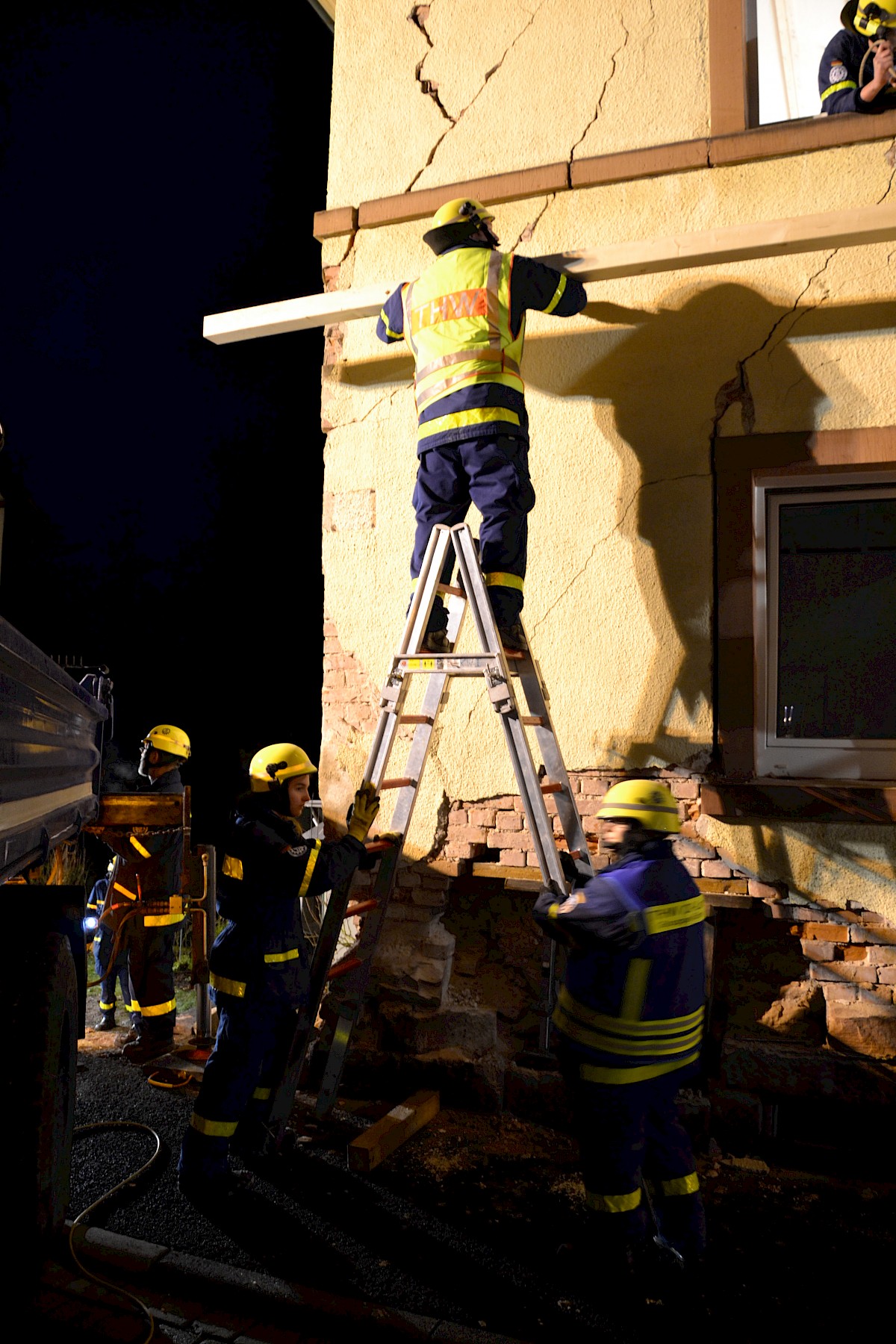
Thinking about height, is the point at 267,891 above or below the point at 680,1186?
above

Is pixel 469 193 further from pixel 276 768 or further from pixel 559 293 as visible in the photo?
pixel 276 768

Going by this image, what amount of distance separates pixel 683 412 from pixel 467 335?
46.5 inches

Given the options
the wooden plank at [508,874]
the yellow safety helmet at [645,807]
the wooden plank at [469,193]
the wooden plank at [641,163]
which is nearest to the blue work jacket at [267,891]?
the wooden plank at [508,874]

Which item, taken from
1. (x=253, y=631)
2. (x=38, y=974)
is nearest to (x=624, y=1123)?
(x=38, y=974)

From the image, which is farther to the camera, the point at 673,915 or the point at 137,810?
the point at 137,810

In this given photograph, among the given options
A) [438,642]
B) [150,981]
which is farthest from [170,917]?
[438,642]

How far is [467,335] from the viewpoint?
12.4ft

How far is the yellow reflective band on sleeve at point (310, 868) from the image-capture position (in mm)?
3424

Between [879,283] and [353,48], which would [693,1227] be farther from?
[353,48]

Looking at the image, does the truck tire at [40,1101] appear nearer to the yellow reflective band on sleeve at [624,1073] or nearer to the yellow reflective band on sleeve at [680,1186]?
the yellow reflective band on sleeve at [624,1073]

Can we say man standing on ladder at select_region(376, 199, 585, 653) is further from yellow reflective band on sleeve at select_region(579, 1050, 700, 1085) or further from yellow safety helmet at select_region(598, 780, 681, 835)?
yellow reflective band on sleeve at select_region(579, 1050, 700, 1085)

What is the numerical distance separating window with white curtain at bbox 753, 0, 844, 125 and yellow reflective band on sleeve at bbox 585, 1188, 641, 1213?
17.2 feet

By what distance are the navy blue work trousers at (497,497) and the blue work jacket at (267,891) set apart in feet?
3.52

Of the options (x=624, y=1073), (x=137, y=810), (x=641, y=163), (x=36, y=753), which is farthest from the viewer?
(x=137, y=810)
